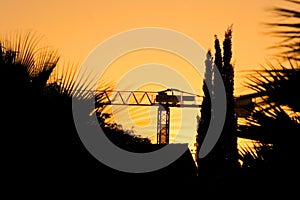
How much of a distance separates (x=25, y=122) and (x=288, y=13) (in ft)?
11.7

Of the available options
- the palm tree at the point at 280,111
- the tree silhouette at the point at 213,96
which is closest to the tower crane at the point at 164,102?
the tree silhouette at the point at 213,96

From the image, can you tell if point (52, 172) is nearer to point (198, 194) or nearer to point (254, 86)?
point (254, 86)

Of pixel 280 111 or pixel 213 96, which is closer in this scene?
pixel 280 111

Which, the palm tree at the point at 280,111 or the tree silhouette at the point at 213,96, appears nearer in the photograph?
the palm tree at the point at 280,111

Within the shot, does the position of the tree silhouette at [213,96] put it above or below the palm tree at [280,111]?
above

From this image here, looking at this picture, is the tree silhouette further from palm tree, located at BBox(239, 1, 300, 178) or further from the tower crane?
palm tree, located at BBox(239, 1, 300, 178)

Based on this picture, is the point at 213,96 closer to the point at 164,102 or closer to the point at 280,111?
the point at 164,102

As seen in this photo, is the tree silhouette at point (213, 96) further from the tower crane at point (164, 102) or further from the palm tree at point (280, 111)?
the palm tree at point (280, 111)

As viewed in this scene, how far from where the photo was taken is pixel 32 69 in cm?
766

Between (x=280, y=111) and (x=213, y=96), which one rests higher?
(x=213, y=96)

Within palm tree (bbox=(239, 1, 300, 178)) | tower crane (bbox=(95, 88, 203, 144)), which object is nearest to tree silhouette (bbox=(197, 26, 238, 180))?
tower crane (bbox=(95, 88, 203, 144))

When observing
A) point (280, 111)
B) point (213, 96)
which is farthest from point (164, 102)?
point (280, 111)

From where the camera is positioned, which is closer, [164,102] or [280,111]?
[280,111]

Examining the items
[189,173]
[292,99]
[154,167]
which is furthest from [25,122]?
[189,173]
